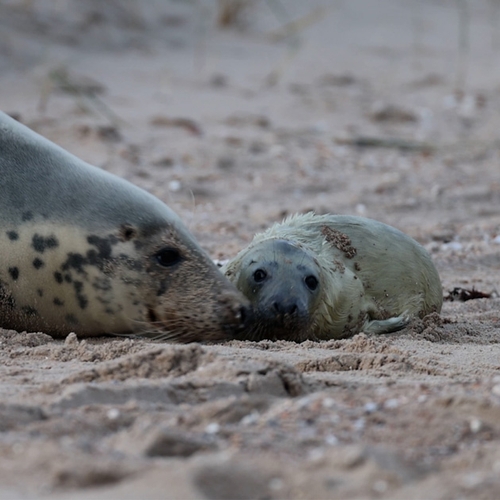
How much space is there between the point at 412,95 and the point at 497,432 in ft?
28.5

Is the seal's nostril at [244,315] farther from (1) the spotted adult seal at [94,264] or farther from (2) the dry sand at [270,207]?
(2) the dry sand at [270,207]

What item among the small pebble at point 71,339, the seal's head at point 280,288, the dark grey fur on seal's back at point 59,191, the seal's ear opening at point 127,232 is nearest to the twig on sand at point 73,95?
the dark grey fur on seal's back at point 59,191

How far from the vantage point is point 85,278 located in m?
3.68

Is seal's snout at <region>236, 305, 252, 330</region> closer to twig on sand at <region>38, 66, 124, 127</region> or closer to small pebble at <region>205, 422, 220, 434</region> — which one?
small pebble at <region>205, 422, 220, 434</region>

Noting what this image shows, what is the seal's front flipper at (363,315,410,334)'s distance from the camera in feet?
13.8

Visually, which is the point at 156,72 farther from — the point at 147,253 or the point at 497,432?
the point at 497,432

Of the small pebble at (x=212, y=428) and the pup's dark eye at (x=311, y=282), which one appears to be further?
the pup's dark eye at (x=311, y=282)

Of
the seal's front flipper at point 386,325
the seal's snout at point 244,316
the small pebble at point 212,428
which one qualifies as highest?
the seal's snout at point 244,316

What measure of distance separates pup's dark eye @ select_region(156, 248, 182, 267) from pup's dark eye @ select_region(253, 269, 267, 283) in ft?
1.19

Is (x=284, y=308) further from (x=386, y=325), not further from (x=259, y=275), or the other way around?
(x=386, y=325)

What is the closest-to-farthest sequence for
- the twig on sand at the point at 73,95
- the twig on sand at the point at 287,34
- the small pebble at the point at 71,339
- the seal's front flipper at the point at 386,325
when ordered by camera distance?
the small pebble at the point at 71,339 < the seal's front flipper at the point at 386,325 < the twig on sand at the point at 73,95 < the twig on sand at the point at 287,34

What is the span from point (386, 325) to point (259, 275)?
60 centimetres

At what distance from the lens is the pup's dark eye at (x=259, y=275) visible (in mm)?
4016

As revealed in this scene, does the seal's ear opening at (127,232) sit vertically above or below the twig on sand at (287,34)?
below
